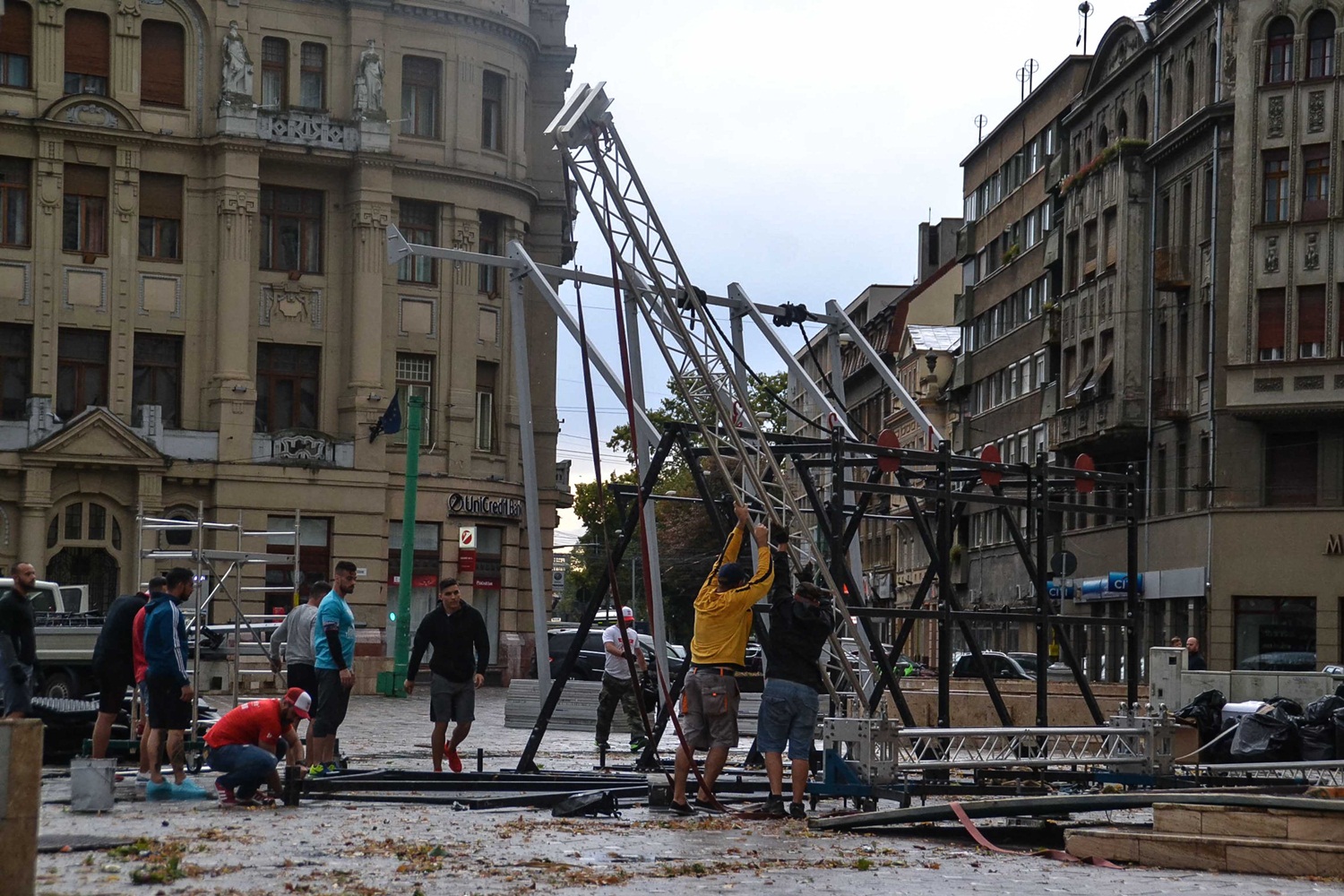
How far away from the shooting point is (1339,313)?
46812mm

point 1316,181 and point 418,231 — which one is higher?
point 1316,181

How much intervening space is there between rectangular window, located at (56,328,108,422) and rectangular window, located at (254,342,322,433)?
3535 mm

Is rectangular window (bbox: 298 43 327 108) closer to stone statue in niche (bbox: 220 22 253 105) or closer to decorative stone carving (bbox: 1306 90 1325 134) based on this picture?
stone statue in niche (bbox: 220 22 253 105)

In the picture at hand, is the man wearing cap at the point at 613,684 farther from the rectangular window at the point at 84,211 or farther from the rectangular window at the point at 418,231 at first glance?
the rectangular window at the point at 418,231

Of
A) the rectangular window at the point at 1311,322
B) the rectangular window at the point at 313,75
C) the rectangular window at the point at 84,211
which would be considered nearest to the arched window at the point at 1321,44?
the rectangular window at the point at 1311,322

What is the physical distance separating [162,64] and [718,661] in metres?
35.5

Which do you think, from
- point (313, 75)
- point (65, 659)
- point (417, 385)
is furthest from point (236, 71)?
point (65, 659)

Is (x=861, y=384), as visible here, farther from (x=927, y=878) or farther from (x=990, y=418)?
(x=927, y=878)

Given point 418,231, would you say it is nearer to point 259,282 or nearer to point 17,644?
point 259,282

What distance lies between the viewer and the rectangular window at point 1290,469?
47.7 m

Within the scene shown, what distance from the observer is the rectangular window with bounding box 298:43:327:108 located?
48.2 m

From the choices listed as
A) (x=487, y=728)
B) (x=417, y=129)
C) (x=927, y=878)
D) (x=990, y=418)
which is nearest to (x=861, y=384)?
(x=990, y=418)

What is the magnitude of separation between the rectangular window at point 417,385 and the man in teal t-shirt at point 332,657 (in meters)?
31.3

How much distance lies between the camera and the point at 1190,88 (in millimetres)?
51844
